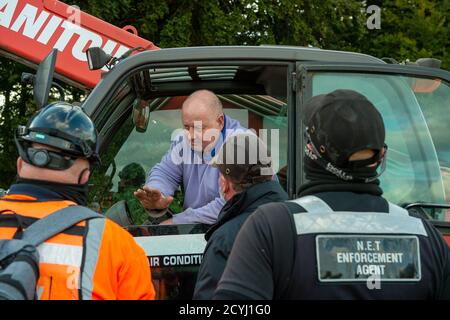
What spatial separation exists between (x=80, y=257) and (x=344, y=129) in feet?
3.01

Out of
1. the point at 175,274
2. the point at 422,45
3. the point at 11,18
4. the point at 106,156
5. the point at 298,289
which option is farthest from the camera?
the point at 422,45

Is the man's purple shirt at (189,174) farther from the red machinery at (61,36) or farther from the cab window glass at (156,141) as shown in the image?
→ the red machinery at (61,36)

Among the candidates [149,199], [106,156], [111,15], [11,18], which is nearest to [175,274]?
[149,199]

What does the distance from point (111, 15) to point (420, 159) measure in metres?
9.42

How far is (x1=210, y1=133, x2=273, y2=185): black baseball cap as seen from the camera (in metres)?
3.64

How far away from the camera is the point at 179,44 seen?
13336 millimetres

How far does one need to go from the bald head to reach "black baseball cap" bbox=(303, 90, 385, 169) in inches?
69.8

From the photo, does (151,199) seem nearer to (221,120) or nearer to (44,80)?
(221,120)

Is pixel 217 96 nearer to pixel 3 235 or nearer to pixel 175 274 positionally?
pixel 175 274

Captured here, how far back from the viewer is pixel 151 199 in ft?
13.7

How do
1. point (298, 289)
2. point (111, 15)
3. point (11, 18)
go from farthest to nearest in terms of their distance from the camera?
point (111, 15), point (11, 18), point (298, 289)

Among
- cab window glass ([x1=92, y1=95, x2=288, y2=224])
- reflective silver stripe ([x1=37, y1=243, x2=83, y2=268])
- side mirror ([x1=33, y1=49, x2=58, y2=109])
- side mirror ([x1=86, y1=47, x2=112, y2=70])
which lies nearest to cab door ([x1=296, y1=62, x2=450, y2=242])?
cab window glass ([x1=92, y1=95, x2=288, y2=224])

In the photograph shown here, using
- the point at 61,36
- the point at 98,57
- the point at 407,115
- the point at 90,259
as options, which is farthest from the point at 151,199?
the point at 61,36

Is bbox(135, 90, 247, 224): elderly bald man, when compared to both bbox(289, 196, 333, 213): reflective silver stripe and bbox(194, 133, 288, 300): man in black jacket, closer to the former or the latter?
bbox(194, 133, 288, 300): man in black jacket
